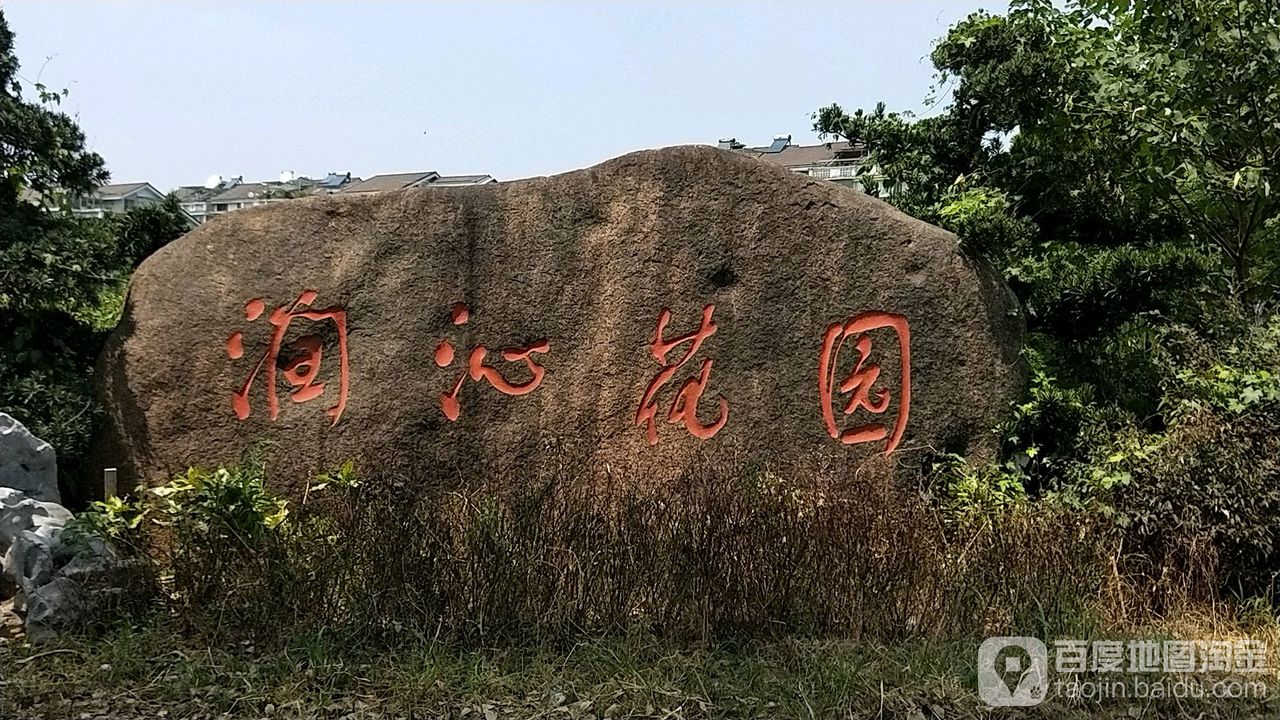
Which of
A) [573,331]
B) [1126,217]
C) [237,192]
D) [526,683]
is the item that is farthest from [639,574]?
[237,192]

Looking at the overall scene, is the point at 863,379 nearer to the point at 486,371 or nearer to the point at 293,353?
the point at 486,371

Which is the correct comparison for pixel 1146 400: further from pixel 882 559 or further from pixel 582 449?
pixel 582 449

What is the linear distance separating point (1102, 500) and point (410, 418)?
10.1 feet

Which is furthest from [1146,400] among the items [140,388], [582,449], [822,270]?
[140,388]

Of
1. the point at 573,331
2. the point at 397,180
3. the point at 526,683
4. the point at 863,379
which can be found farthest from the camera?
the point at 397,180

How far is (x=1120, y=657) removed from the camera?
3.41 meters

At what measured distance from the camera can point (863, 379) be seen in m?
4.92

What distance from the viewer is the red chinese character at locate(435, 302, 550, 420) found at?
5.09 m

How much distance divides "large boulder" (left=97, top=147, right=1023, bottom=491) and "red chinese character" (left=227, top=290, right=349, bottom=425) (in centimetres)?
1

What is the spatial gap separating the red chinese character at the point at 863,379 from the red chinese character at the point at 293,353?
231cm

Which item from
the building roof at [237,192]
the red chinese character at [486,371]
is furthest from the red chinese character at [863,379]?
the building roof at [237,192]

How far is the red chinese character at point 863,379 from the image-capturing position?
16.0ft

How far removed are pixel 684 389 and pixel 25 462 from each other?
2848mm

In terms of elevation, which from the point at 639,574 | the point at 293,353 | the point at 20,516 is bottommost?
the point at 639,574
